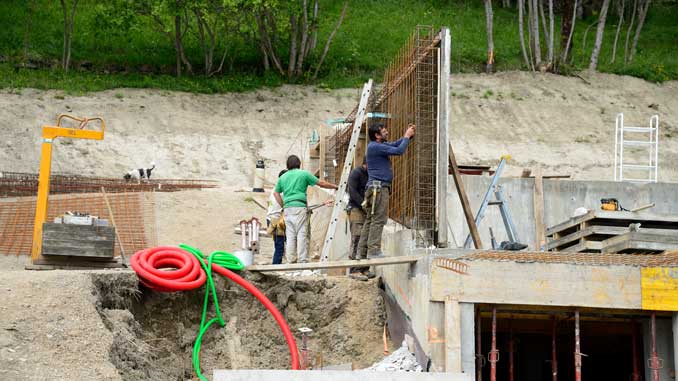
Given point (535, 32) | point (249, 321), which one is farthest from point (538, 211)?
point (535, 32)

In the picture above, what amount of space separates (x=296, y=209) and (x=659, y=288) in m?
4.50

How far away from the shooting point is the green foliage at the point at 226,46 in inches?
1240

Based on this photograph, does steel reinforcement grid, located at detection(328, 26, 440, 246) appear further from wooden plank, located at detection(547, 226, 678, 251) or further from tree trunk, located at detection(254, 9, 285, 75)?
tree trunk, located at detection(254, 9, 285, 75)

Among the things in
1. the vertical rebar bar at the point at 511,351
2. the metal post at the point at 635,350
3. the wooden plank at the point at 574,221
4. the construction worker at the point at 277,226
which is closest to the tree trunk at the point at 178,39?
the construction worker at the point at 277,226

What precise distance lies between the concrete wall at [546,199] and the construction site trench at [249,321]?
3.36m

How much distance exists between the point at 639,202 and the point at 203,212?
8.11m

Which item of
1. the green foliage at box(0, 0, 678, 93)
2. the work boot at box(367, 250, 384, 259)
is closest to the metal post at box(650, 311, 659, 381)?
the work boot at box(367, 250, 384, 259)

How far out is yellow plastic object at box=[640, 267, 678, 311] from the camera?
958cm

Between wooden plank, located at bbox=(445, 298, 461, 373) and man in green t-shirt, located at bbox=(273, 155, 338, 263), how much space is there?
3.14 metres

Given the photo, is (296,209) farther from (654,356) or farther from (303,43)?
(303,43)

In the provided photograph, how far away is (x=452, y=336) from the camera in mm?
9406

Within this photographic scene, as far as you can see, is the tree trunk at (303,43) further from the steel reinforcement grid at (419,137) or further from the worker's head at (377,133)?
the worker's head at (377,133)

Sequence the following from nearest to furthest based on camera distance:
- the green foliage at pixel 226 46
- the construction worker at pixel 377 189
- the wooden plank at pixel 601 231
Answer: the construction worker at pixel 377 189, the wooden plank at pixel 601 231, the green foliage at pixel 226 46

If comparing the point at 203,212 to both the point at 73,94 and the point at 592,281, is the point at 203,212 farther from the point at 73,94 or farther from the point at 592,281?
the point at 73,94
